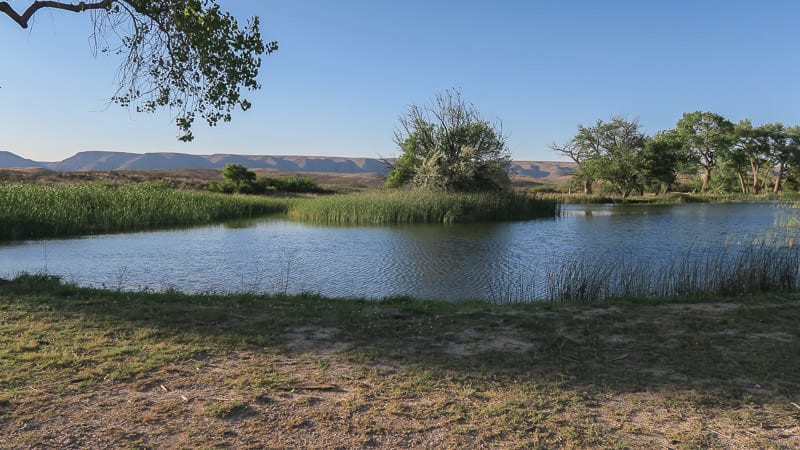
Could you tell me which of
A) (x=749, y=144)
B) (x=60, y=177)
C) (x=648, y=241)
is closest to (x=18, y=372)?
(x=648, y=241)

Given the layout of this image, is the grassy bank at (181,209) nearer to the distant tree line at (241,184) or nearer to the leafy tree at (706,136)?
the distant tree line at (241,184)

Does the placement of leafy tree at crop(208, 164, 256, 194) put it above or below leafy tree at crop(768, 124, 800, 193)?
below

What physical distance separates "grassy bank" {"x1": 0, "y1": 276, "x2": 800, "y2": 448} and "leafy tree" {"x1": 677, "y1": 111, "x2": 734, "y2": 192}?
61572 millimetres

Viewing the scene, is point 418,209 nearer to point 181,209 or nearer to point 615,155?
point 181,209

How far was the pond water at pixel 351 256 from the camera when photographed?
10.3m

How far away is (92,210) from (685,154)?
6048cm

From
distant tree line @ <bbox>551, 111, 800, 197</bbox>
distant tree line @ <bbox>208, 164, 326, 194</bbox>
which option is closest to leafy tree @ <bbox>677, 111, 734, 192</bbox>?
distant tree line @ <bbox>551, 111, 800, 197</bbox>

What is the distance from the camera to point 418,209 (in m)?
28.1

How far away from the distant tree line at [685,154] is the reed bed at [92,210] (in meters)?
40.9

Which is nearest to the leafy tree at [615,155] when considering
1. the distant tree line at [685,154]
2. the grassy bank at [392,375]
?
the distant tree line at [685,154]

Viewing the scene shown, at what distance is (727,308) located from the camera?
22.7ft

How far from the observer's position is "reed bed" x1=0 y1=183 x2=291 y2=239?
2014 cm

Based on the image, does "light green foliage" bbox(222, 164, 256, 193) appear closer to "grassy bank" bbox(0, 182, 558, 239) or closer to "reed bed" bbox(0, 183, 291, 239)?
"grassy bank" bbox(0, 182, 558, 239)

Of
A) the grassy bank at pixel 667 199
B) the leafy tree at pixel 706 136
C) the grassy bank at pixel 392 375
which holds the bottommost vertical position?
the grassy bank at pixel 392 375
